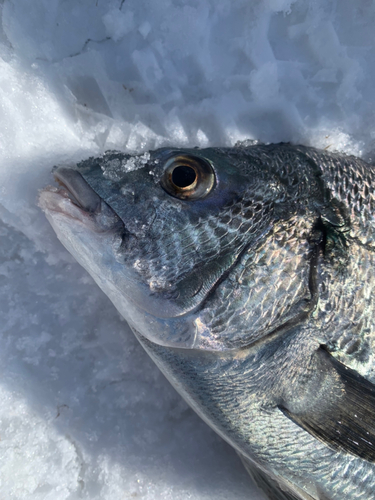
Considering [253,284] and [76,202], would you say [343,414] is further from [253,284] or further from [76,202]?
[76,202]

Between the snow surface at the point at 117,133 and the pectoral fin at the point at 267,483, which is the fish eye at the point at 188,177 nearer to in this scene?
the snow surface at the point at 117,133

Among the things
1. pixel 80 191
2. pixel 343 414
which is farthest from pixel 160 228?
pixel 343 414

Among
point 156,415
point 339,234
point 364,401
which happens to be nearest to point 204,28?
point 339,234

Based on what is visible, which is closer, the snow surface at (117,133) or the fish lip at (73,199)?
the fish lip at (73,199)

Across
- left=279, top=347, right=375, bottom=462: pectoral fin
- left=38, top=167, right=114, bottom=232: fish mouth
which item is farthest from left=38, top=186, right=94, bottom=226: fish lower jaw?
left=279, top=347, right=375, bottom=462: pectoral fin

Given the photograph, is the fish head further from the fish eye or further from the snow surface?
the snow surface

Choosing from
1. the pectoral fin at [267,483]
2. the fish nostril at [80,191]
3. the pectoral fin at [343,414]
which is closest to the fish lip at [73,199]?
the fish nostril at [80,191]

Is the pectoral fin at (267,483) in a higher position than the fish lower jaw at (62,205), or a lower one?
lower
